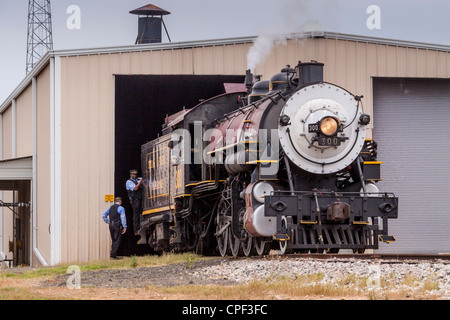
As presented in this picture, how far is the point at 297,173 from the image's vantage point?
16.6 metres

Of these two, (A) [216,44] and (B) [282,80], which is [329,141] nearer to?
(B) [282,80]

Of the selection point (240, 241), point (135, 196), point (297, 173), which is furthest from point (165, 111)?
point (297, 173)

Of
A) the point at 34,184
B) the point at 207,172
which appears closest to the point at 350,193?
the point at 207,172

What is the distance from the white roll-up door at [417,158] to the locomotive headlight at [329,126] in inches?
424

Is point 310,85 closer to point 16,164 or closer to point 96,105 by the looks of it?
point 96,105

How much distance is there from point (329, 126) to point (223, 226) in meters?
3.58

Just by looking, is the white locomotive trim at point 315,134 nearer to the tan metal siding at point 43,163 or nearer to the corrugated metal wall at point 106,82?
the corrugated metal wall at point 106,82

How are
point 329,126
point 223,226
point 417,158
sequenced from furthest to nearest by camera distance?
point 417,158 < point 223,226 < point 329,126

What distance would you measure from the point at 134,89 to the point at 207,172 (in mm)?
6837

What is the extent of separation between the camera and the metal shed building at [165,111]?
24.3 meters

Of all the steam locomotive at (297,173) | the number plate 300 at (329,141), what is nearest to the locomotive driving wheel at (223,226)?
the steam locomotive at (297,173)

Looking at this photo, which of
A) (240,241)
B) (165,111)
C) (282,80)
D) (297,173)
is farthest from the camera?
(165,111)

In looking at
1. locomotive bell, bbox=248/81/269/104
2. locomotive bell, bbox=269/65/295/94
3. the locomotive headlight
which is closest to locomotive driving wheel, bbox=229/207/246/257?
the locomotive headlight
